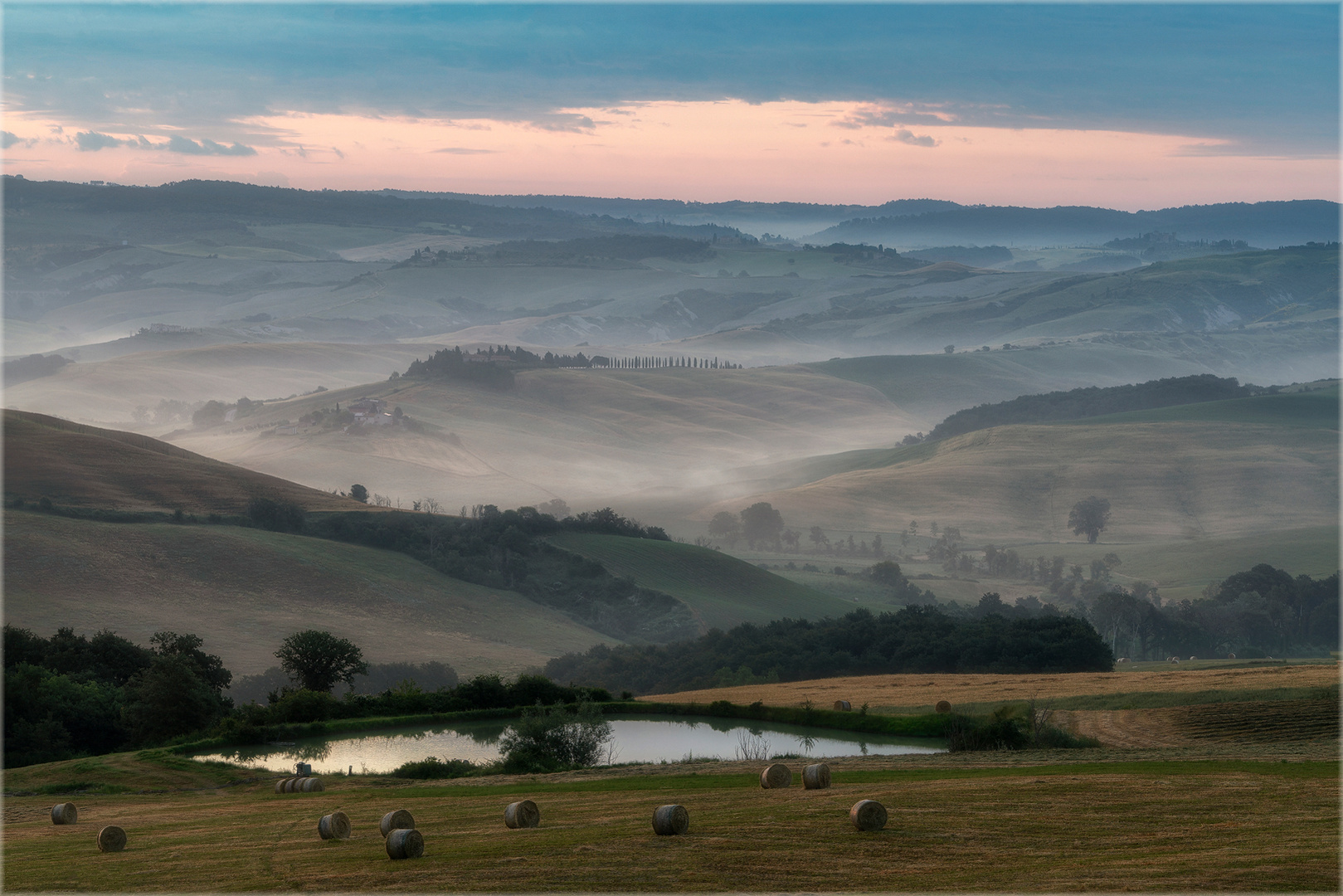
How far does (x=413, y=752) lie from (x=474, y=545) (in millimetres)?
91756

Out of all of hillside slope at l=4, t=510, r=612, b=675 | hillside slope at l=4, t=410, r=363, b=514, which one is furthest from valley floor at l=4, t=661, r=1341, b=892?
hillside slope at l=4, t=410, r=363, b=514

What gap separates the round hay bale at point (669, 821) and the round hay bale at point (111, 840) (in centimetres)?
1026

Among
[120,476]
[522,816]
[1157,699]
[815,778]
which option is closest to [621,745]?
[1157,699]

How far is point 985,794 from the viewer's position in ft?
68.1

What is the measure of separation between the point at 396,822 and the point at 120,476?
13026 centimetres

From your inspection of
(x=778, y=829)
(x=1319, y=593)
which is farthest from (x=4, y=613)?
(x=1319, y=593)

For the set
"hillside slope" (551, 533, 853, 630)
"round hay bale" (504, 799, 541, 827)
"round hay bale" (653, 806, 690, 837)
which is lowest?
"round hay bale" (504, 799, 541, 827)

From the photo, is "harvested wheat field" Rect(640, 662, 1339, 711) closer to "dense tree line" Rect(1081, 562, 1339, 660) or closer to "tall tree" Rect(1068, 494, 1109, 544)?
"dense tree line" Rect(1081, 562, 1339, 660)

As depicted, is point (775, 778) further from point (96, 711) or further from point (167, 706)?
point (96, 711)

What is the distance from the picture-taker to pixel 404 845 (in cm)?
1825

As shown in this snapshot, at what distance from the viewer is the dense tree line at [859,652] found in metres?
69.0

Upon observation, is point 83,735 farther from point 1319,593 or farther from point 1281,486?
point 1281,486

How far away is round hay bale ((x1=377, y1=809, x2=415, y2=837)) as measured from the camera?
19.3m

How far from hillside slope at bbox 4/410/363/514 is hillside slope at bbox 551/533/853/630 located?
1345 inches
